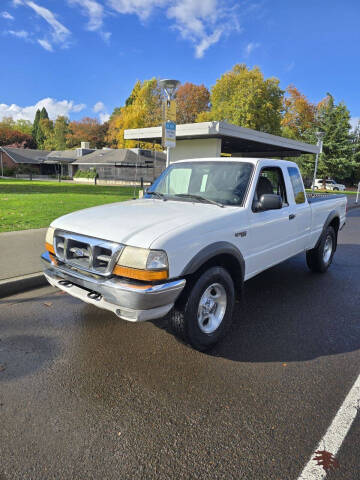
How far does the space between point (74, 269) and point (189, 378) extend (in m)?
1.51

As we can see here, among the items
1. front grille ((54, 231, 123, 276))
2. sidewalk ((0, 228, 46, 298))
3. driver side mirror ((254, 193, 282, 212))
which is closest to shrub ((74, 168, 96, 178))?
sidewalk ((0, 228, 46, 298))

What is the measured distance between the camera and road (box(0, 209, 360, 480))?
2092 mm

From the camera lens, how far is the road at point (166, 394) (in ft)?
6.86

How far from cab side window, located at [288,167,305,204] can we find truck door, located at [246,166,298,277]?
28 centimetres

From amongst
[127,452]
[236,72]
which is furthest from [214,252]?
[236,72]

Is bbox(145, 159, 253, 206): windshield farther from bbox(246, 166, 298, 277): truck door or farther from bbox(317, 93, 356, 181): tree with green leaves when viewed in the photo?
bbox(317, 93, 356, 181): tree with green leaves

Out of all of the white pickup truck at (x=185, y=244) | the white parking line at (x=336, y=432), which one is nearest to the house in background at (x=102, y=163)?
the white pickup truck at (x=185, y=244)

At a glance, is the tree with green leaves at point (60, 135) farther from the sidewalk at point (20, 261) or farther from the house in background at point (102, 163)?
the sidewalk at point (20, 261)

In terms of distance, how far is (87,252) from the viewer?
318cm

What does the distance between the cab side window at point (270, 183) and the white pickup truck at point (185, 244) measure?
0.04 ft

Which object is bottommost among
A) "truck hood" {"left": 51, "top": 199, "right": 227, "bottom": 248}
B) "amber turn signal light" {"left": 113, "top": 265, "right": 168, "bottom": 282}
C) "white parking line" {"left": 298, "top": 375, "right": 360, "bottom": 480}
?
"white parking line" {"left": 298, "top": 375, "right": 360, "bottom": 480}

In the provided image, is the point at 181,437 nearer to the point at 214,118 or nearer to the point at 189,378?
the point at 189,378

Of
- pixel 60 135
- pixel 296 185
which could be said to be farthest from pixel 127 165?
pixel 60 135

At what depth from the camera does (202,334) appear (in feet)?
10.7
